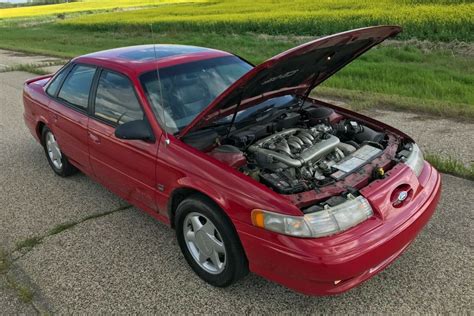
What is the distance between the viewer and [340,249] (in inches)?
97.6

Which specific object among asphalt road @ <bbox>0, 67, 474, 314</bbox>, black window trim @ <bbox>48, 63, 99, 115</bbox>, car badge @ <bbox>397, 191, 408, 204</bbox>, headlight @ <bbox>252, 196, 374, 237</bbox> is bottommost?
asphalt road @ <bbox>0, 67, 474, 314</bbox>

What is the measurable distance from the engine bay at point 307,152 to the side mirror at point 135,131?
40 cm

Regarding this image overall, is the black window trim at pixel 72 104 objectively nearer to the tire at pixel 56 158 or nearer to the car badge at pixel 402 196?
the tire at pixel 56 158

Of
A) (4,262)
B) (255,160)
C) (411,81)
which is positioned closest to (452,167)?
(255,160)

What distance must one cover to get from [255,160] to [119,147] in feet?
3.98

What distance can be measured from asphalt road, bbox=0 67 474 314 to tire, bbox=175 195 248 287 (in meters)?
0.12

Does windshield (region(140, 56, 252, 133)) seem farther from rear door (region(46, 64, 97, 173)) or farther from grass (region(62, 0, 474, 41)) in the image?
grass (region(62, 0, 474, 41))

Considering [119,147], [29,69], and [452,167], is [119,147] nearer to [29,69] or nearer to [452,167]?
[452,167]

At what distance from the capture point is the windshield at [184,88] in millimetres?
3428

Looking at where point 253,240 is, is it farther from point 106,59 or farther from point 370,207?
point 106,59

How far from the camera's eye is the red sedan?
2576 millimetres

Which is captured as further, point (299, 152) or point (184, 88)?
point (184, 88)

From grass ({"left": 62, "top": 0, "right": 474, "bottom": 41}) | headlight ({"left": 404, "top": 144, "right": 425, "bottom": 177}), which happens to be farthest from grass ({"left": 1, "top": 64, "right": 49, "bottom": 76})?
grass ({"left": 62, "top": 0, "right": 474, "bottom": 41})

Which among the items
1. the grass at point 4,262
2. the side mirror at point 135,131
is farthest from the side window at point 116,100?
the grass at point 4,262
